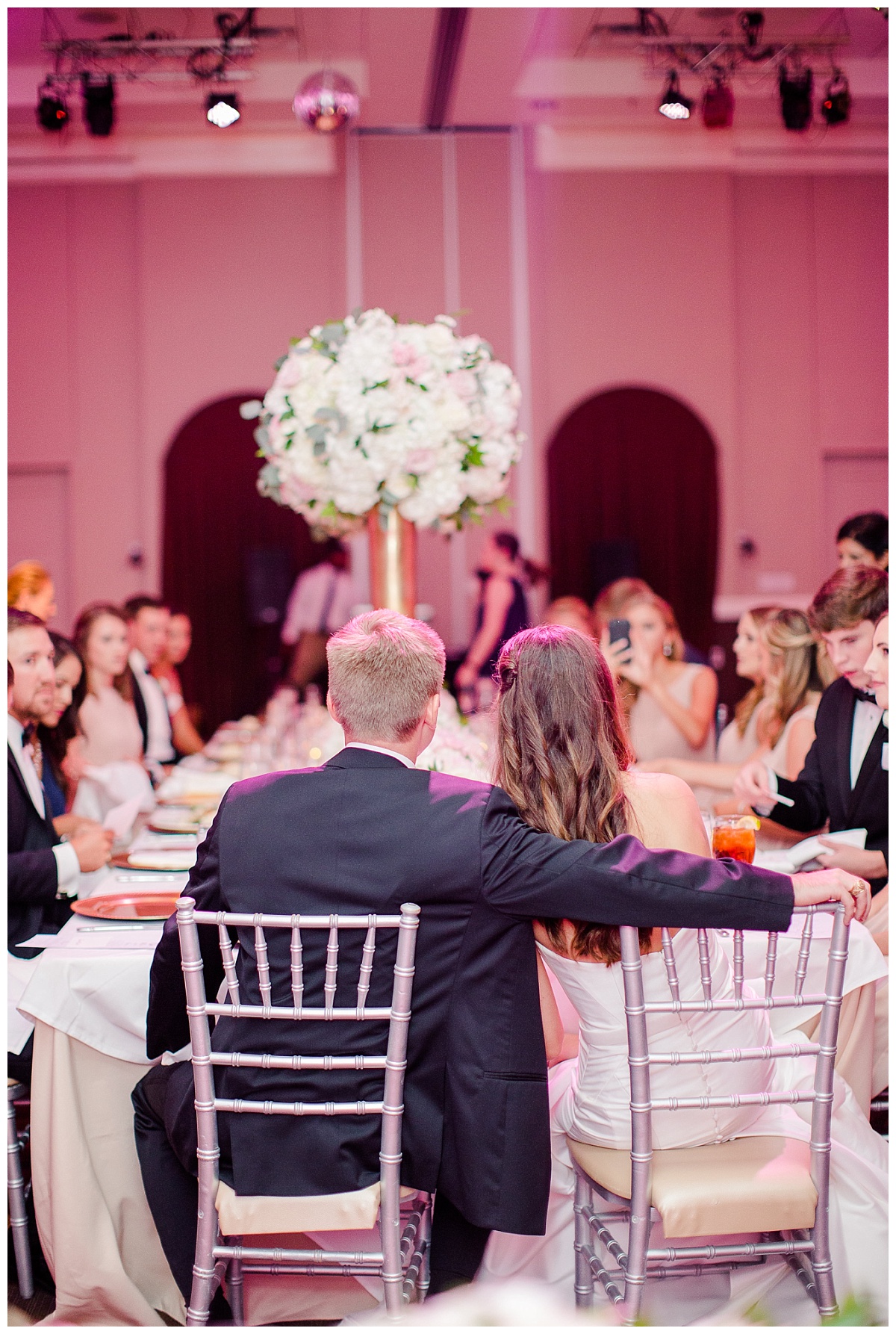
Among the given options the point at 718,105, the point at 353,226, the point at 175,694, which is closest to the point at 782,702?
the point at 175,694

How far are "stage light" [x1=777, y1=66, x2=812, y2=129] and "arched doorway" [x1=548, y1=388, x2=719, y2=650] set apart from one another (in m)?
2.19

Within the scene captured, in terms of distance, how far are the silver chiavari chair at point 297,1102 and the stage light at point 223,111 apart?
5694 mm

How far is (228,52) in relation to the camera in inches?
286

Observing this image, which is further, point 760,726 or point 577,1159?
point 760,726

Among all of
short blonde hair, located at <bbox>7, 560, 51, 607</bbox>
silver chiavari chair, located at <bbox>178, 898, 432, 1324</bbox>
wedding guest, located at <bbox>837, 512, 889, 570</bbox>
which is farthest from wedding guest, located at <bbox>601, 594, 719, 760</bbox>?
silver chiavari chair, located at <bbox>178, 898, 432, 1324</bbox>

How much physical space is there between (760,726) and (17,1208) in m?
2.45

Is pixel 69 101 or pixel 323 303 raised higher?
pixel 69 101

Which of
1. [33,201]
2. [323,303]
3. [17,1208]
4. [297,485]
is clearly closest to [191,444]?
[323,303]

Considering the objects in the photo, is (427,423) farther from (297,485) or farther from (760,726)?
(760,726)

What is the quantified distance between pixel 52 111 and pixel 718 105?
12.5ft

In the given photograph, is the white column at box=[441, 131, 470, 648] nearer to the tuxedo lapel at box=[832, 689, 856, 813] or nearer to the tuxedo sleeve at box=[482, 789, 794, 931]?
the tuxedo lapel at box=[832, 689, 856, 813]

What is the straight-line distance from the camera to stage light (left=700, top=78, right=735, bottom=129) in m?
7.09

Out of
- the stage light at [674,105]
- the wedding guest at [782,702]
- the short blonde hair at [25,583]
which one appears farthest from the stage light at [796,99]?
the short blonde hair at [25,583]

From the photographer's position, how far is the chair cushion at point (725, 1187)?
1829 millimetres
